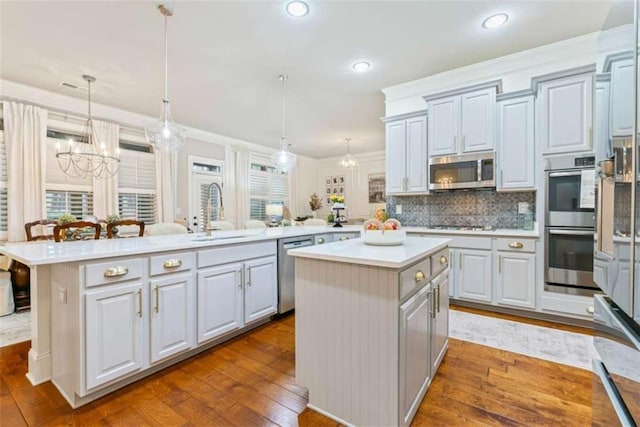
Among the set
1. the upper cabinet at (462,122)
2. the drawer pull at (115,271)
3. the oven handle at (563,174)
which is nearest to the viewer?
the drawer pull at (115,271)

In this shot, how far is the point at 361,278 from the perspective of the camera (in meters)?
1.43

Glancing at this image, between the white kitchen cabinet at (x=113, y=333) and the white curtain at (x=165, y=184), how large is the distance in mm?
3876

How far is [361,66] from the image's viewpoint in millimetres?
3436

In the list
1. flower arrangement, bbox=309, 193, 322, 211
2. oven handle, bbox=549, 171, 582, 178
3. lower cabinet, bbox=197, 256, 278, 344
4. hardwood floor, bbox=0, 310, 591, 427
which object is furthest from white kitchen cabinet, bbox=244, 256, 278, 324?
flower arrangement, bbox=309, 193, 322, 211

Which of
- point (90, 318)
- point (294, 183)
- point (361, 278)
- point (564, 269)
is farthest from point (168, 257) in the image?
point (294, 183)

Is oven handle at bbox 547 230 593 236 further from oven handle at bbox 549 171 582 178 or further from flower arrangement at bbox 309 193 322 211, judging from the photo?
flower arrangement at bbox 309 193 322 211

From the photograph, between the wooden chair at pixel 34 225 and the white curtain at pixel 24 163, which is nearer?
the wooden chair at pixel 34 225

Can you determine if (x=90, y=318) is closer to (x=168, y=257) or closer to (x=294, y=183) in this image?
(x=168, y=257)

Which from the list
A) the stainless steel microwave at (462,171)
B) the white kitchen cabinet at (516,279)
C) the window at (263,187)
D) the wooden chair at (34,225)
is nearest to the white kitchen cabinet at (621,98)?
the white kitchen cabinet at (516,279)

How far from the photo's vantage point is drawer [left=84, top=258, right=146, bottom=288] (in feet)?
5.32

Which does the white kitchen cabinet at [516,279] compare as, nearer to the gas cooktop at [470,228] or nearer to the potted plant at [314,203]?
the gas cooktop at [470,228]

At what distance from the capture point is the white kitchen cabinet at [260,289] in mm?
2582

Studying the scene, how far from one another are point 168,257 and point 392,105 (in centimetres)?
361

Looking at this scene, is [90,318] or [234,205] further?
[234,205]
